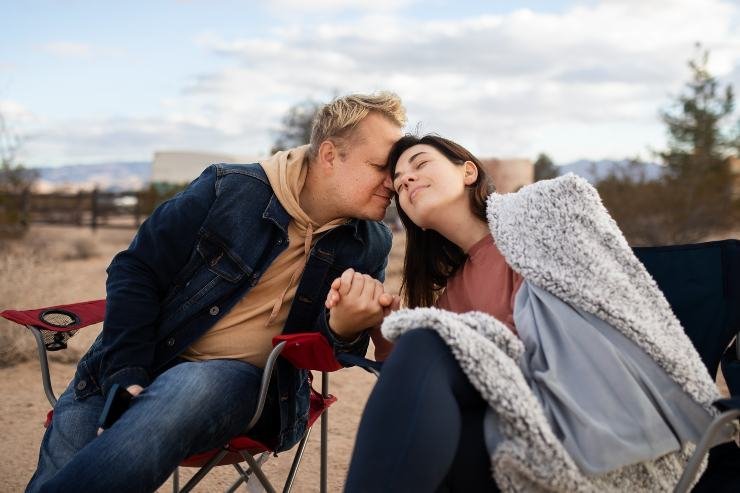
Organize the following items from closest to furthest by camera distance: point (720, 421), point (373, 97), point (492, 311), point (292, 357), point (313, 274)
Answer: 1. point (720, 421)
2. point (492, 311)
3. point (292, 357)
4. point (313, 274)
5. point (373, 97)

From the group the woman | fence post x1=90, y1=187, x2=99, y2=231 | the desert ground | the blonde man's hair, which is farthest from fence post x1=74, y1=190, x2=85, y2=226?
the woman

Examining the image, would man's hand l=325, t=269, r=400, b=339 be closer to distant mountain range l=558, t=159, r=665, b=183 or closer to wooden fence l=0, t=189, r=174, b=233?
distant mountain range l=558, t=159, r=665, b=183

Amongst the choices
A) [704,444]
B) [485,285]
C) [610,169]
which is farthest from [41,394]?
[610,169]

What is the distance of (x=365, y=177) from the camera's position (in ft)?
8.04

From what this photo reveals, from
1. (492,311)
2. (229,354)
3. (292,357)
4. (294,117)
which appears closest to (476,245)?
(492,311)

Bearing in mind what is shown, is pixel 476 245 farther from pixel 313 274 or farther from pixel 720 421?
pixel 720 421

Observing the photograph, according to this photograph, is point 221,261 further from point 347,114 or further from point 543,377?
point 543,377

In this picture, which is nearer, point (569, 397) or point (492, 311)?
point (569, 397)

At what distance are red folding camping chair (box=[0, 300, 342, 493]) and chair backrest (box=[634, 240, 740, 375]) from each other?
3.23 feet

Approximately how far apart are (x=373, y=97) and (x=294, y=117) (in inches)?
586

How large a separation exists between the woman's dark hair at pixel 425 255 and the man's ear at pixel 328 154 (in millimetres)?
185

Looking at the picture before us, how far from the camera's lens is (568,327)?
1.78 metres

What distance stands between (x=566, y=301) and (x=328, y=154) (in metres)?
0.99

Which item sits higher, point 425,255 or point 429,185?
point 429,185
